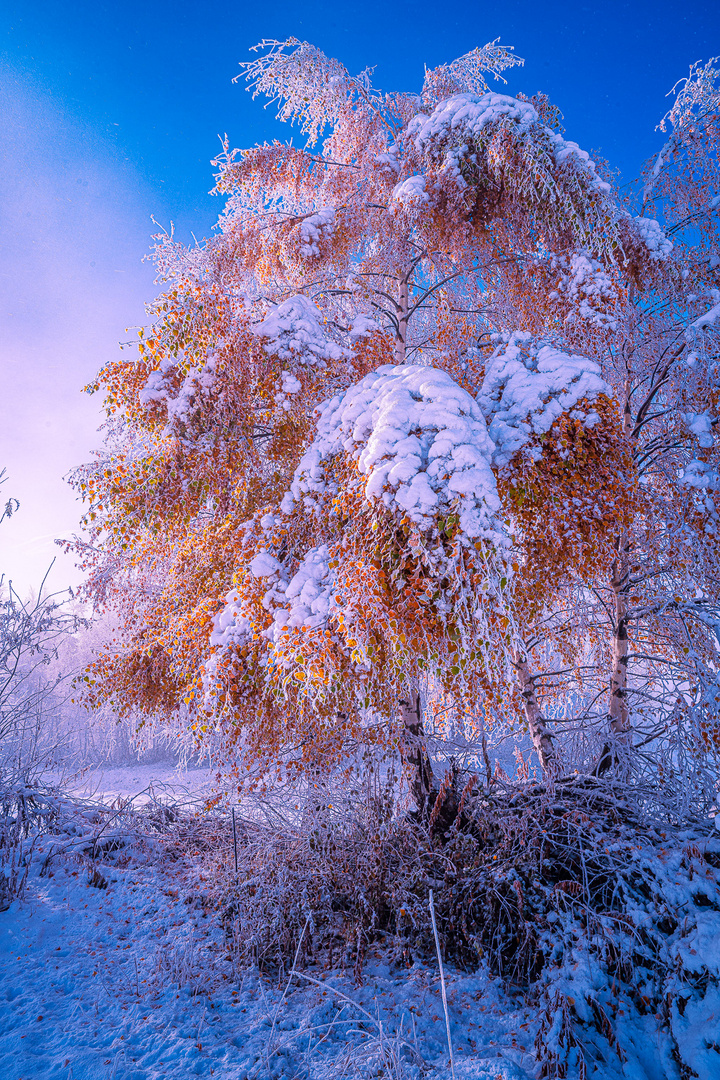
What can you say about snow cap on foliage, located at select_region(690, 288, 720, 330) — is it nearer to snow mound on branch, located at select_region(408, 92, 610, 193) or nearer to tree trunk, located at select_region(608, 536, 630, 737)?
snow mound on branch, located at select_region(408, 92, 610, 193)

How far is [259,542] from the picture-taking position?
4.80 metres

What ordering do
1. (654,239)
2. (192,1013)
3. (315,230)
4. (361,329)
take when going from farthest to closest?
(315,230) → (361,329) → (654,239) → (192,1013)

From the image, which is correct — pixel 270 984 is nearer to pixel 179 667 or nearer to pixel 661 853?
pixel 179 667

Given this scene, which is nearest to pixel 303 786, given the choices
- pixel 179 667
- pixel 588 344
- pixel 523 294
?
pixel 179 667

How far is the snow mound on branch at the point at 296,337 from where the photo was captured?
4.95m

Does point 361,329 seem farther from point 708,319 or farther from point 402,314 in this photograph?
point 708,319

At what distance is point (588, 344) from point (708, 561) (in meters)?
2.43

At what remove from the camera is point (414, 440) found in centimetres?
365

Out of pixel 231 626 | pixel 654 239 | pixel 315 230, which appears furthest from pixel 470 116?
pixel 231 626

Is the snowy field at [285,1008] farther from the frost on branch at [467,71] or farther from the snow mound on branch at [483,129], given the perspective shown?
the frost on branch at [467,71]

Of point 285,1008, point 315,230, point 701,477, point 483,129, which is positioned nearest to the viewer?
point 285,1008

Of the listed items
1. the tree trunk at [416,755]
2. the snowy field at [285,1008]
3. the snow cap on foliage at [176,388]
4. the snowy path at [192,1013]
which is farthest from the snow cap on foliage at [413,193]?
the snowy path at [192,1013]

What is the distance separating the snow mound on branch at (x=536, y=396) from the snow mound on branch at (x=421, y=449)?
38 centimetres

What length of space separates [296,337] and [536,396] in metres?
2.33
